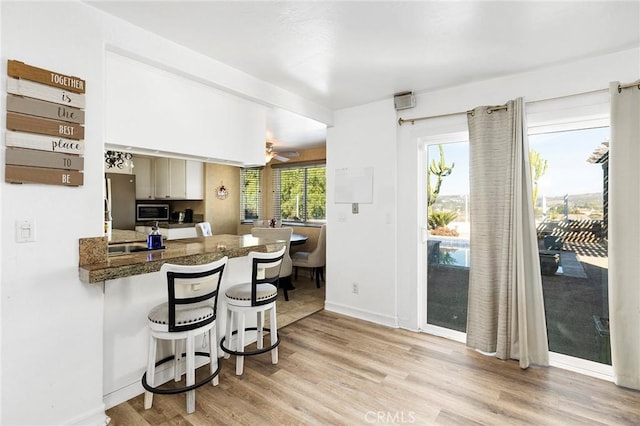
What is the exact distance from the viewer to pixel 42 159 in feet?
5.46

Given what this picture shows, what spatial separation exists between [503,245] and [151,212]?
18.1ft

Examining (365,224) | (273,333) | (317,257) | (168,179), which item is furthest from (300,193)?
(273,333)

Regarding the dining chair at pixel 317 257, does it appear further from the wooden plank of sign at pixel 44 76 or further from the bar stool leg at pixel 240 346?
the wooden plank of sign at pixel 44 76

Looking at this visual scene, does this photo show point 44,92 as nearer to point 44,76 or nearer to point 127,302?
point 44,76

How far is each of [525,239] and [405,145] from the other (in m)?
1.47

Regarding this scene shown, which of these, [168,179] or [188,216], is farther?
[188,216]

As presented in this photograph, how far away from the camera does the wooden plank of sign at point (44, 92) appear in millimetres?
1571

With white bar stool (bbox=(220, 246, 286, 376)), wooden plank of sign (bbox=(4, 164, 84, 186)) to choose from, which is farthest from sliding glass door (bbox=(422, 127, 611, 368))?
wooden plank of sign (bbox=(4, 164, 84, 186))

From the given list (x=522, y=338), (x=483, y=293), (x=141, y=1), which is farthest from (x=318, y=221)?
(x=141, y=1)

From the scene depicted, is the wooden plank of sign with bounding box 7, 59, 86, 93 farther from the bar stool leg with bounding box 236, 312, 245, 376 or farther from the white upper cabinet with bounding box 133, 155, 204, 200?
the white upper cabinet with bounding box 133, 155, 204, 200

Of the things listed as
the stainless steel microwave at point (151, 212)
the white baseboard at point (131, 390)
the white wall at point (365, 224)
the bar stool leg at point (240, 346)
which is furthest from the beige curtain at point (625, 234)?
the stainless steel microwave at point (151, 212)

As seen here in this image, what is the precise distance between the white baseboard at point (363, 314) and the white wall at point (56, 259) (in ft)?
8.28

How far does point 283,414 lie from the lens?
2006mm

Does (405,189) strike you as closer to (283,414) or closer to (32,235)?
(283,414)
